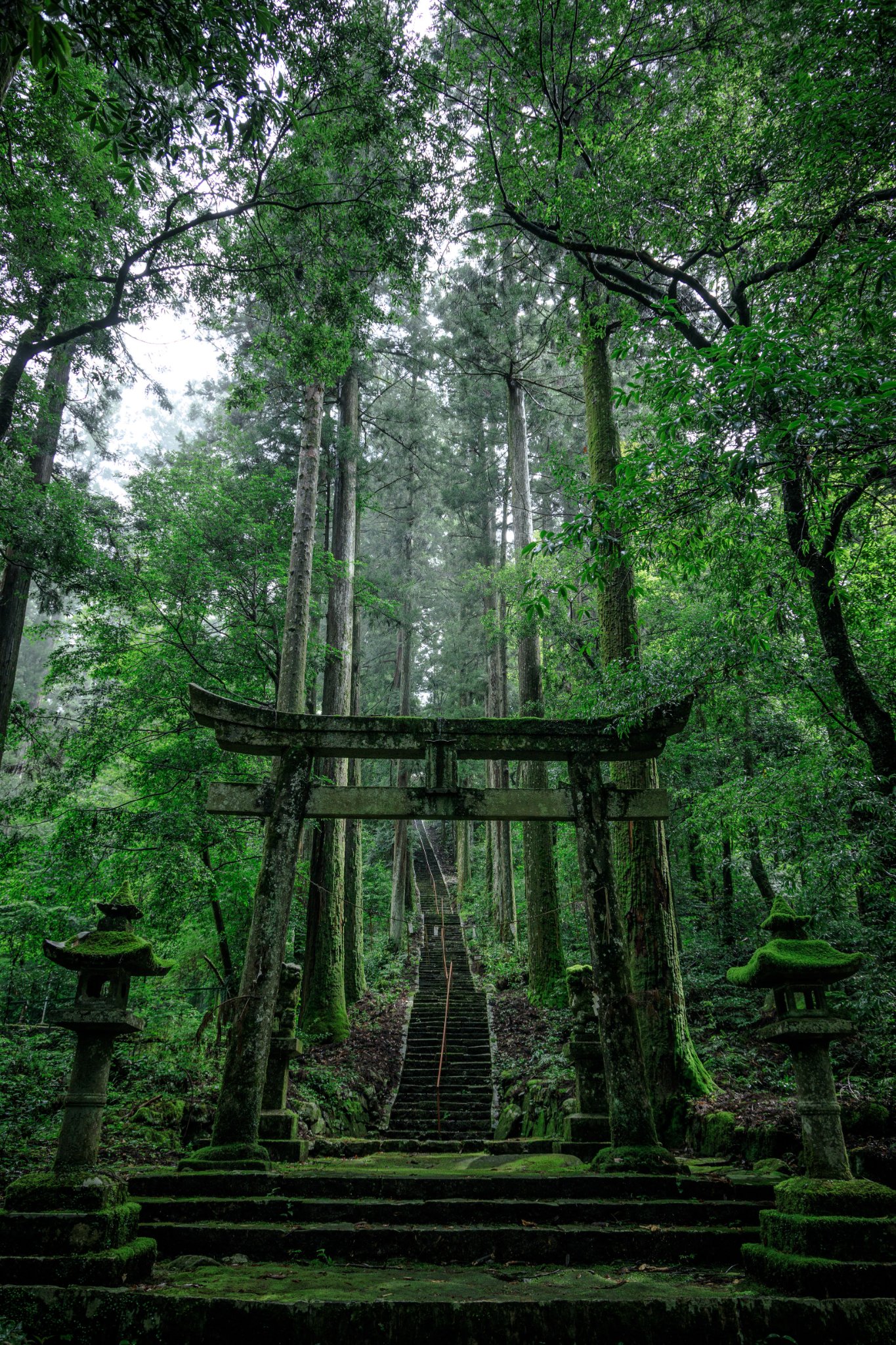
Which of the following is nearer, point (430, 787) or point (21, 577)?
point (430, 787)

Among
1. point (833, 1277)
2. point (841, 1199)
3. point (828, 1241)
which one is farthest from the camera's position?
point (841, 1199)

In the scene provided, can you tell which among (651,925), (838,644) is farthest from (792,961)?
(838,644)

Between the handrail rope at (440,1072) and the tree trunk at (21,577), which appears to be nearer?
the handrail rope at (440,1072)

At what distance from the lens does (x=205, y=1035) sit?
9.80 metres

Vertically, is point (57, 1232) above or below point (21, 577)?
below

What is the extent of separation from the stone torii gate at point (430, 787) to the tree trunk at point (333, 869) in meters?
3.76

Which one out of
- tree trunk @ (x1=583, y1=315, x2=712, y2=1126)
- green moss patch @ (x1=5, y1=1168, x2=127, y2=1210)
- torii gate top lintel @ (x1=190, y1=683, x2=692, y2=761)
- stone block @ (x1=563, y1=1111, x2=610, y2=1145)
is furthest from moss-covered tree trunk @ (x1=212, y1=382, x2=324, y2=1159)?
tree trunk @ (x1=583, y1=315, x2=712, y2=1126)

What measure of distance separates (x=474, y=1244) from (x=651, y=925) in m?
3.44

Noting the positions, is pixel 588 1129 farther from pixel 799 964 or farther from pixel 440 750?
pixel 440 750

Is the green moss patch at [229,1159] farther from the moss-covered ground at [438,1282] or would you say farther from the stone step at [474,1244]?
the moss-covered ground at [438,1282]

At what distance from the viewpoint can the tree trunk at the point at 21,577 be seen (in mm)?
9906

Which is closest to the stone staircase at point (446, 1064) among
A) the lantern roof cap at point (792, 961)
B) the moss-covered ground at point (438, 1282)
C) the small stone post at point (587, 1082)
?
the small stone post at point (587, 1082)

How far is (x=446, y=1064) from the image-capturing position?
11.2m

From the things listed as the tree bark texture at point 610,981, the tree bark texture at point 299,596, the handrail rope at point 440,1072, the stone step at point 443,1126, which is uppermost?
the tree bark texture at point 299,596
